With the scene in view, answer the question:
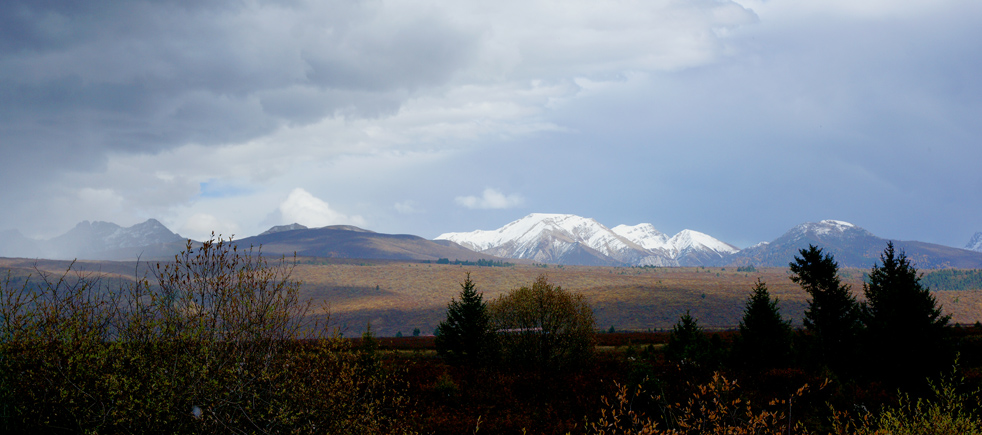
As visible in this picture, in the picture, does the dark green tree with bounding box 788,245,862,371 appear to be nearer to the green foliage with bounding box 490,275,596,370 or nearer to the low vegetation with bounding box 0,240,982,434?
the low vegetation with bounding box 0,240,982,434

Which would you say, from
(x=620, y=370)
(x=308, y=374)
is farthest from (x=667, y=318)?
(x=308, y=374)

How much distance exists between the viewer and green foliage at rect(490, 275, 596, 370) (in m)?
22.6

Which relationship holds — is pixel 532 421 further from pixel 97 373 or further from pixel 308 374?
pixel 97 373

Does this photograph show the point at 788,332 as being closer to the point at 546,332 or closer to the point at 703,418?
the point at 546,332

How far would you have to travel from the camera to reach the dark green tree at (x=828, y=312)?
26.8 metres

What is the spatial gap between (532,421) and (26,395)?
11.2 meters

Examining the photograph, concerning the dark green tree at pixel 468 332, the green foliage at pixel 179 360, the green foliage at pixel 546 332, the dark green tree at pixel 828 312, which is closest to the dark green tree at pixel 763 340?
the dark green tree at pixel 828 312

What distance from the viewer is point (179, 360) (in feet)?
28.8

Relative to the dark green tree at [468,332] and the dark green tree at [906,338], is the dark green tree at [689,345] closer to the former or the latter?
the dark green tree at [906,338]

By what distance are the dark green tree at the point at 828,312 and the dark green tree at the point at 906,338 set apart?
20.9ft

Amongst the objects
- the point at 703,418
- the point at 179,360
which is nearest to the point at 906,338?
the point at 703,418

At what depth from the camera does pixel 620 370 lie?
20859 mm

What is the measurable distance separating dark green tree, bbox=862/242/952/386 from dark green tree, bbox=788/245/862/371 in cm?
637

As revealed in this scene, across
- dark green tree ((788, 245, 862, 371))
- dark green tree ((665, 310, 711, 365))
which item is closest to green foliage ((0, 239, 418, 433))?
dark green tree ((665, 310, 711, 365))
